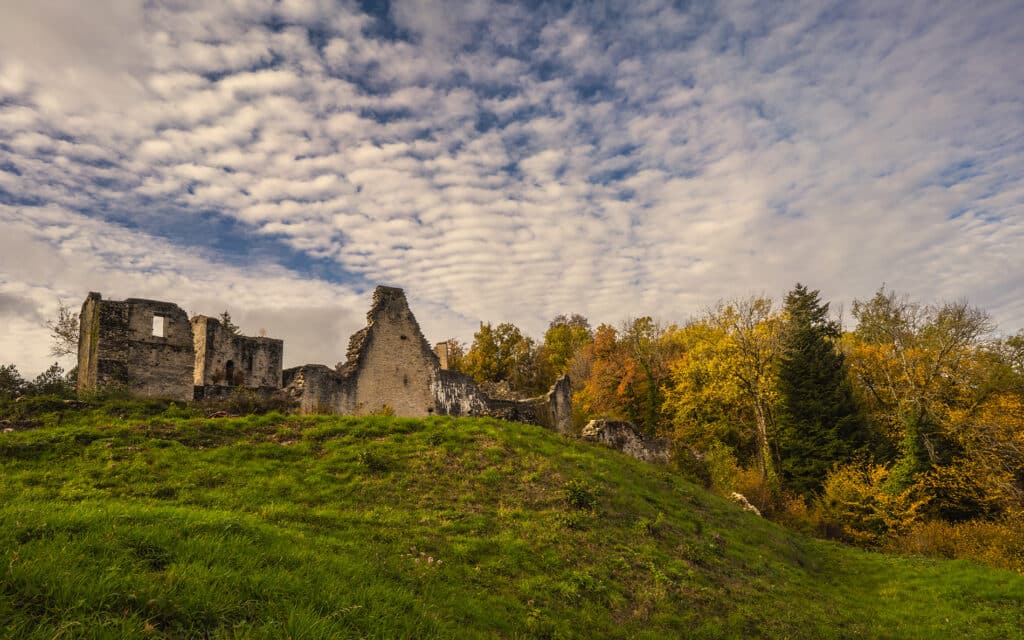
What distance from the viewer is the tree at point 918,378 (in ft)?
90.6

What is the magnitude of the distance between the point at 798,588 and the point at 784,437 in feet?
78.5

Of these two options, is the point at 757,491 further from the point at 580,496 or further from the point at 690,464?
the point at 580,496

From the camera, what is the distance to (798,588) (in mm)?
13750

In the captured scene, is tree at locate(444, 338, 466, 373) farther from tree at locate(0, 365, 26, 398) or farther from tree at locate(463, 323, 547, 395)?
tree at locate(0, 365, 26, 398)

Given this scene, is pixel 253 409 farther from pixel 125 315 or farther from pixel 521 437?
pixel 521 437

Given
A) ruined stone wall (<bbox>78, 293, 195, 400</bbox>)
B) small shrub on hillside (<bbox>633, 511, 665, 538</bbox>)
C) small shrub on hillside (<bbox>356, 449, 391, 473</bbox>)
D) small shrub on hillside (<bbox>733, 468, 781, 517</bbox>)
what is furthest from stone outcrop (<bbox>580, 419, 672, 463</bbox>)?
ruined stone wall (<bbox>78, 293, 195, 400</bbox>)

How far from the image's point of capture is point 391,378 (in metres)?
26.9

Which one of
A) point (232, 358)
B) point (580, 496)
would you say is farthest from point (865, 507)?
point (232, 358)

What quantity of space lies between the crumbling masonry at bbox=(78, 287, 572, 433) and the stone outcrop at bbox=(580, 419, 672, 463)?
343 cm

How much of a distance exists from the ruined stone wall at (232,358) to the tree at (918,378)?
33.8m

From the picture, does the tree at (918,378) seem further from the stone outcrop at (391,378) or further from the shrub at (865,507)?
the stone outcrop at (391,378)

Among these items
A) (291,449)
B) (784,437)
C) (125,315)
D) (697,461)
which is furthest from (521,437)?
(784,437)

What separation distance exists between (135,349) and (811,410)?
37.9m

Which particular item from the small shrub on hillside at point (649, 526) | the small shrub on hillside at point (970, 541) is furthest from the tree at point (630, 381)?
the small shrub on hillside at point (649, 526)
